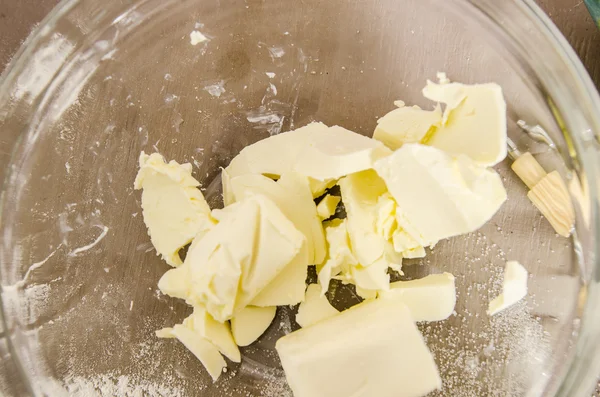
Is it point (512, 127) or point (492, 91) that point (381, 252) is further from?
point (512, 127)

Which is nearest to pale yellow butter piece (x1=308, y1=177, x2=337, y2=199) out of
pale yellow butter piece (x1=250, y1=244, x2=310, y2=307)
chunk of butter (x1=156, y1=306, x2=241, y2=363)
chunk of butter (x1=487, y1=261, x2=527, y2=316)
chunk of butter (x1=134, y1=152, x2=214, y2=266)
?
pale yellow butter piece (x1=250, y1=244, x2=310, y2=307)

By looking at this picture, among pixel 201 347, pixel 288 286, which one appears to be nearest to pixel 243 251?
pixel 288 286

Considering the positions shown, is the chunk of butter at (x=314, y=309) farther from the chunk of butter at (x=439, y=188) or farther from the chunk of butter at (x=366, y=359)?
the chunk of butter at (x=439, y=188)

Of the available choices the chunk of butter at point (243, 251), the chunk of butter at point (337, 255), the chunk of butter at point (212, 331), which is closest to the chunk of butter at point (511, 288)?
the chunk of butter at point (337, 255)

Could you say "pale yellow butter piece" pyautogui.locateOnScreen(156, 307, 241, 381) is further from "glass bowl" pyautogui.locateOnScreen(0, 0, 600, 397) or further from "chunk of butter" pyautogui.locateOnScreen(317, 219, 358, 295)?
"chunk of butter" pyautogui.locateOnScreen(317, 219, 358, 295)

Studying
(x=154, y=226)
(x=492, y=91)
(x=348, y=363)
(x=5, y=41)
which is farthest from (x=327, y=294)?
(x=5, y=41)

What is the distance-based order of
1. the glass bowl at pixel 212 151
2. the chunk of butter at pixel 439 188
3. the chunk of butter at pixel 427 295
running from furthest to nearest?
the glass bowl at pixel 212 151
the chunk of butter at pixel 427 295
the chunk of butter at pixel 439 188
